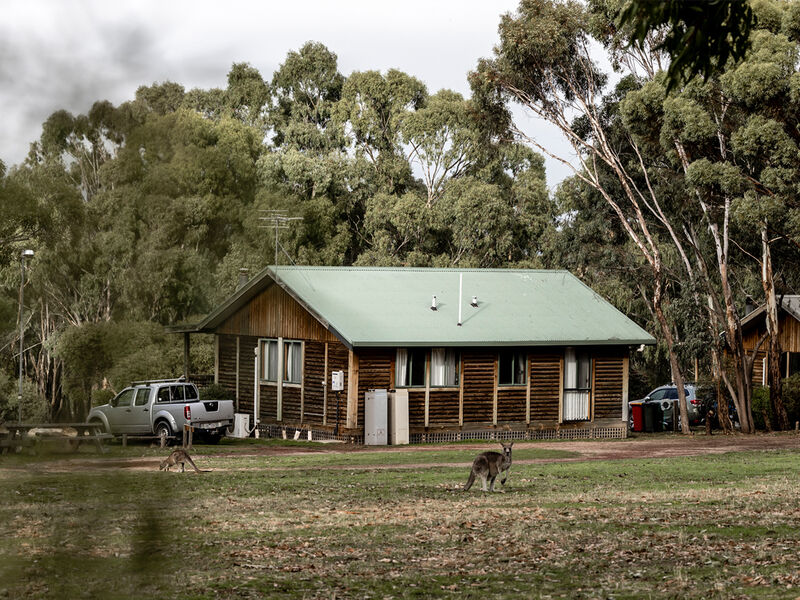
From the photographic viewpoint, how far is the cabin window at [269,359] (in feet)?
113

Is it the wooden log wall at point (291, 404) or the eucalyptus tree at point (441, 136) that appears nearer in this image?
the wooden log wall at point (291, 404)

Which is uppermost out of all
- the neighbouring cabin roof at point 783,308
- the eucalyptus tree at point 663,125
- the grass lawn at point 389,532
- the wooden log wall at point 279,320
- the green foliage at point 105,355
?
the eucalyptus tree at point 663,125

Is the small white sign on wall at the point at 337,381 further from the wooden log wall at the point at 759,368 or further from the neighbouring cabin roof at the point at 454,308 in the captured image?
the wooden log wall at the point at 759,368

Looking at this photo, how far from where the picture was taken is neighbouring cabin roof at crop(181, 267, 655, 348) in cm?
3222

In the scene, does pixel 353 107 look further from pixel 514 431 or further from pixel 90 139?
pixel 90 139

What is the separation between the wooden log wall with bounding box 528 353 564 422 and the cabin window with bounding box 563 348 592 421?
1.15 feet

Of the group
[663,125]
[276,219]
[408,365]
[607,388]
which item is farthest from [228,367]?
[276,219]

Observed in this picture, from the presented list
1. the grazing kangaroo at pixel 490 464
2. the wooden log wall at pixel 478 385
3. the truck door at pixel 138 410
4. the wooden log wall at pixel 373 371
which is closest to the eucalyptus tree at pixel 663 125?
the wooden log wall at pixel 478 385

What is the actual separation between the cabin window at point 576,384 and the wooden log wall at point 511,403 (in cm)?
168

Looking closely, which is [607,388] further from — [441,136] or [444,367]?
[441,136]

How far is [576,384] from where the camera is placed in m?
35.2

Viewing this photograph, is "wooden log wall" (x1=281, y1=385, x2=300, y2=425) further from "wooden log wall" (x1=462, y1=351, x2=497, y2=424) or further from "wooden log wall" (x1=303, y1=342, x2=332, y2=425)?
"wooden log wall" (x1=462, y1=351, x2=497, y2=424)

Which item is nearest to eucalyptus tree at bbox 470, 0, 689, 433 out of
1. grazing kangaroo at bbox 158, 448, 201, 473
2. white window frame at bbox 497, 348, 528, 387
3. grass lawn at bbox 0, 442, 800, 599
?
white window frame at bbox 497, 348, 528, 387

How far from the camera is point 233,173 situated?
2.02 metres
